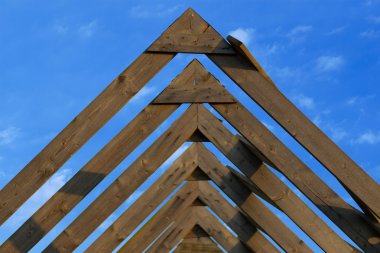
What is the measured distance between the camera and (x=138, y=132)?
5094 millimetres

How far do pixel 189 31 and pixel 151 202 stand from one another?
2.93m

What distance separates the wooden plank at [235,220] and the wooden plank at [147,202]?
1.04 meters

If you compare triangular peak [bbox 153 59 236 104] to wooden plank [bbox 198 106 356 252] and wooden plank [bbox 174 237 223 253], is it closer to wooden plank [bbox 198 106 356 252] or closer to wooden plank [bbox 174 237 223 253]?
wooden plank [bbox 198 106 356 252]

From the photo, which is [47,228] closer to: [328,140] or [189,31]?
[189,31]

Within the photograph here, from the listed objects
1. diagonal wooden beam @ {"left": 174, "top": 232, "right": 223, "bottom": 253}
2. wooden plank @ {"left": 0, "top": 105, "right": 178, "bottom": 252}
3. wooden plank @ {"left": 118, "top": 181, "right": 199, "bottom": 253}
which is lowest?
wooden plank @ {"left": 0, "top": 105, "right": 178, "bottom": 252}

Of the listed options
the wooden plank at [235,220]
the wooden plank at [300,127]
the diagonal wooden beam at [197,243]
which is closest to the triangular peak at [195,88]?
the wooden plank at [300,127]

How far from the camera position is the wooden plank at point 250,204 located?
6164 millimetres

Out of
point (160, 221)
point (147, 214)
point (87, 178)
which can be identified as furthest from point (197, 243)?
point (87, 178)

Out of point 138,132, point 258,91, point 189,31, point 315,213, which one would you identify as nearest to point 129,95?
point 138,132

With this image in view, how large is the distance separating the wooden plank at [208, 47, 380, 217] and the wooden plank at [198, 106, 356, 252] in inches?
24.5

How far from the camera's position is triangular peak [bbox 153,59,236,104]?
199 inches

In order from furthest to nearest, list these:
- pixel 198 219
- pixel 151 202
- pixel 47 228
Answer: pixel 198 219
pixel 151 202
pixel 47 228

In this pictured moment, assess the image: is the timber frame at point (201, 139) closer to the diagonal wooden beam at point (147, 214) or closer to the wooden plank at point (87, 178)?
the wooden plank at point (87, 178)

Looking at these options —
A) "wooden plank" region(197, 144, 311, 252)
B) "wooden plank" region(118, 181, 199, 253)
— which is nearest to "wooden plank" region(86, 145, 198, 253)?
"wooden plank" region(197, 144, 311, 252)
